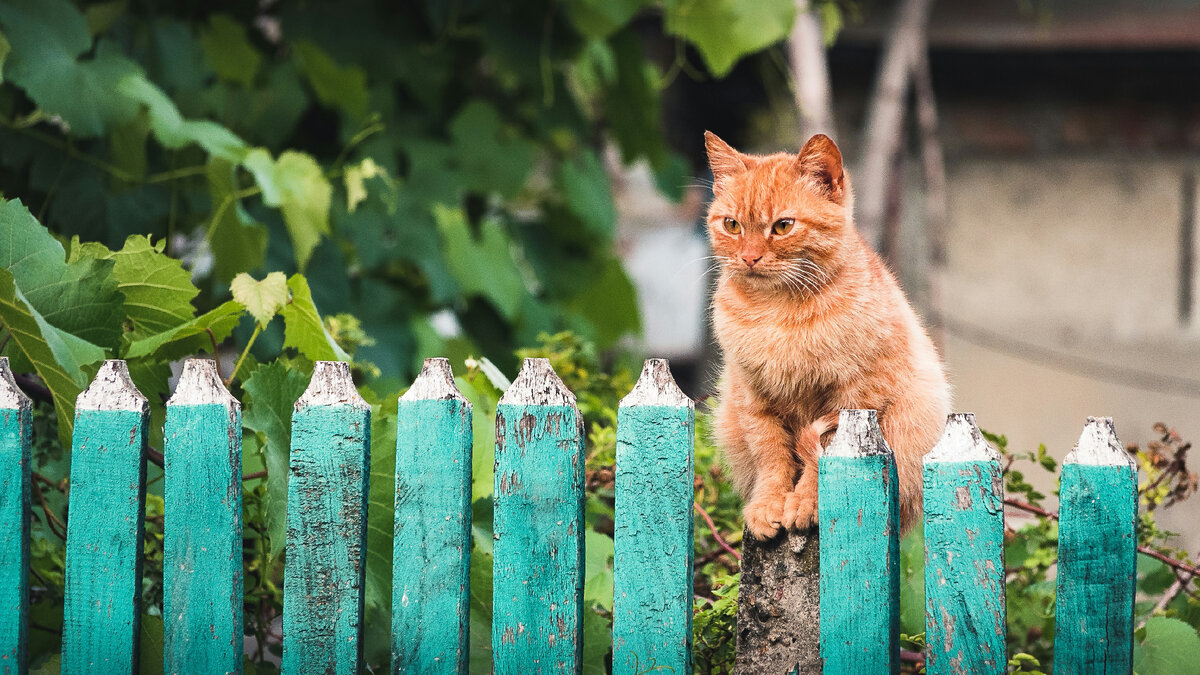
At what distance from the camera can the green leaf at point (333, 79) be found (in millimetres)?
3338

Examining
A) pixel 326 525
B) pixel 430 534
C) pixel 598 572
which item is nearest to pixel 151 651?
pixel 326 525

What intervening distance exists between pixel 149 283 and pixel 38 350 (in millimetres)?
229

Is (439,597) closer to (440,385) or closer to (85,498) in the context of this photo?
(440,385)

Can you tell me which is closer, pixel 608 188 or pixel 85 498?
pixel 85 498

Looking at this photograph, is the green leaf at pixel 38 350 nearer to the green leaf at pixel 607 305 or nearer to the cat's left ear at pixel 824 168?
the cat's left ear at pixel 824 168

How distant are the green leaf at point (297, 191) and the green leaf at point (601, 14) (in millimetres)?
1124

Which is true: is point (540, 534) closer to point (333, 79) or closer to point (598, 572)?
point (598, 572)

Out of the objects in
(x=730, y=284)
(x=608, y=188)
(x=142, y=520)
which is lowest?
(x=142, y=520)

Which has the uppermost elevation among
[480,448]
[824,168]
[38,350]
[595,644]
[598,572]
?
[824,168]

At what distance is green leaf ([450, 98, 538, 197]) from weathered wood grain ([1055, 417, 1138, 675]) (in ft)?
8.38

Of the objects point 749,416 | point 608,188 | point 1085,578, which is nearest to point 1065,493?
point 1085,578

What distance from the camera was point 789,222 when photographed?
5.16 feet

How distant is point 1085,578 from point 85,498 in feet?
4.53

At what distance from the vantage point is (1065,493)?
1.37 meters
